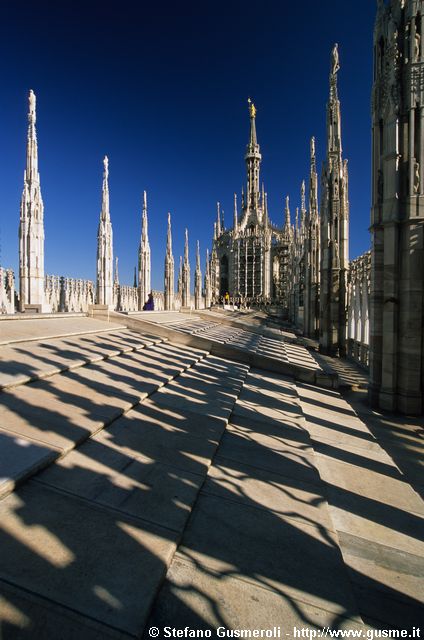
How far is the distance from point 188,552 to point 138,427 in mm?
1847

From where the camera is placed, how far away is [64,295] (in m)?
25.8

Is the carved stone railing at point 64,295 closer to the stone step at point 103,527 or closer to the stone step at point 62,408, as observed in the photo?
the stone step at point 62,408

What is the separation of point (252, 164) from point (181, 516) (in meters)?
90.1

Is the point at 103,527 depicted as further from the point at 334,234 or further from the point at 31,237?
the point at 334,234

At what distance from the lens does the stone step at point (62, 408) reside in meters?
2.70

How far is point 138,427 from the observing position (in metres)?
4.00

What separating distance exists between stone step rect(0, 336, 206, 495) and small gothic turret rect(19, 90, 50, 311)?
11058 millimetres

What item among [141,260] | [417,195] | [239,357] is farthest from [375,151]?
[141,260]

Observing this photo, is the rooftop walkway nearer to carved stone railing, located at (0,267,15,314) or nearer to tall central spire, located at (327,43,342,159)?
carved stone railing, located at (0,267,15,314)

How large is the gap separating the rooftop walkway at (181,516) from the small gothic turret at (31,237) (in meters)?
11.3

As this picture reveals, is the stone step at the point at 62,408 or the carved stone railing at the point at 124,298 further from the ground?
the carved stone railing at the point at 124,298

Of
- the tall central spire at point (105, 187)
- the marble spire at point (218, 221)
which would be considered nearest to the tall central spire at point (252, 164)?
the marble spire at point (218, 221)

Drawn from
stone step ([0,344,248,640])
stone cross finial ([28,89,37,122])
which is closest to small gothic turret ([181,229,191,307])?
stone cross finial ([28,89,37,122])

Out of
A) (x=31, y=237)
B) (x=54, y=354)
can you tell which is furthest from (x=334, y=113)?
(x=54, y=354)
